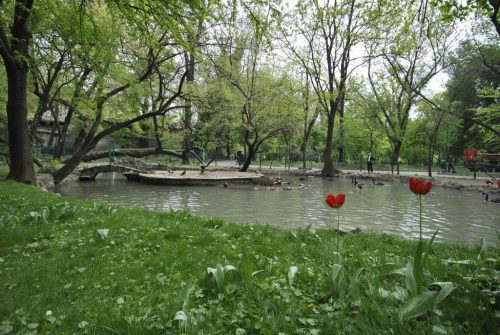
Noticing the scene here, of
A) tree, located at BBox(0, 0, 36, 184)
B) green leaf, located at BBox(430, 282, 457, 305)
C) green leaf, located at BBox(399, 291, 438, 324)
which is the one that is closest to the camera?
green leaf, located at BBox(399, 291, 438, 324)

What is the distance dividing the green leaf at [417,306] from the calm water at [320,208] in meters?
6.30

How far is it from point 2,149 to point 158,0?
27.9 meters

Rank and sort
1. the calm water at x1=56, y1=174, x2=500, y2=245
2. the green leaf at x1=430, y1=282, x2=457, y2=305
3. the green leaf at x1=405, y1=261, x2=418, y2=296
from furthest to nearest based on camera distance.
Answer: the calm water at x1=56, y1=174, x2=500, y2=245 → the green leaf at x1=405, y1=261, x2=418, y2=296 → the green leaf at x1=430, y1=282, x2=457, y2=305

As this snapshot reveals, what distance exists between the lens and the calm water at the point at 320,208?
10.1 meters

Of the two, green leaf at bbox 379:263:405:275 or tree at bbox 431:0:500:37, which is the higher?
tree at bbox 431:0:500:37

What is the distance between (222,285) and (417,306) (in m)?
1.73

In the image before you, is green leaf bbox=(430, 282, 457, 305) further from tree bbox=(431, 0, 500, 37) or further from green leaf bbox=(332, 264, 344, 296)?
tree bbox=(431, 0, 500, 37)

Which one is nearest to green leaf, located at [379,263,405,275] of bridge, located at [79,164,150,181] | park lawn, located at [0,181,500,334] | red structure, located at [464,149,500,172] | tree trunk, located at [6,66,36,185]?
park lawn, located at [0,181,500,334]

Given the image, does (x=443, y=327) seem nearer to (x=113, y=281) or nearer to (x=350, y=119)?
(x=113, y=281)

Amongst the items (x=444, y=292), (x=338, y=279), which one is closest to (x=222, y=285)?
(x=338, y=279)

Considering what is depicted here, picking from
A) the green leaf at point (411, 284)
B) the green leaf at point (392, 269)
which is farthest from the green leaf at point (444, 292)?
the green leaf at point (392, 269)

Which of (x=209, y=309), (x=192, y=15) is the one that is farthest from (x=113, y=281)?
Result: (x=192, y=15)

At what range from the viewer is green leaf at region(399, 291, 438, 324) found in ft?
7.29

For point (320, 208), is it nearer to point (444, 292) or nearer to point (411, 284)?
point (411, 284)
